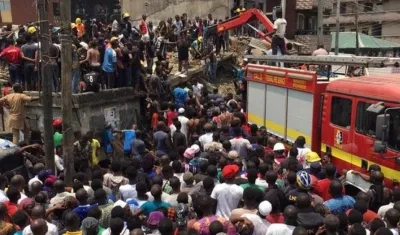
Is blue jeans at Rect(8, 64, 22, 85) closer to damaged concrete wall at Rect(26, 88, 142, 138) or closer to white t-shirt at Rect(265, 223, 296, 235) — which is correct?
damaged concrete wall at Rect(26, 88, 142, 138)

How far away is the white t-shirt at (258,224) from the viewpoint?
→ 17.4 feet

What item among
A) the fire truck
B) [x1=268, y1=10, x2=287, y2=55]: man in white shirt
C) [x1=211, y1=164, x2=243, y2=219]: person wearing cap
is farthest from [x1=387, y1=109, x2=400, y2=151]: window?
[x1=268, y1=10, x2=287, y2=55]: man in white shirt

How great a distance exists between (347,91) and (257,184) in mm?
2560

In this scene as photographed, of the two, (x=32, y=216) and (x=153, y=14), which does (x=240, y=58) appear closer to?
(x=153, y=14)

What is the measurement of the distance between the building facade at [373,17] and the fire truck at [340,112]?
111 feet

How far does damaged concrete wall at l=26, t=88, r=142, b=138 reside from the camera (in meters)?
11.9

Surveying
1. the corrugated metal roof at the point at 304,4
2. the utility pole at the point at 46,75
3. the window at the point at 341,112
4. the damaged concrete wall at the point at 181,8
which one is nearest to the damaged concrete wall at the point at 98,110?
the utility pole at the point at 46,75

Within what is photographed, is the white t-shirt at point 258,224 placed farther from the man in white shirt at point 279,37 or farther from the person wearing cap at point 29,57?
the man in white shirt at point 279,37

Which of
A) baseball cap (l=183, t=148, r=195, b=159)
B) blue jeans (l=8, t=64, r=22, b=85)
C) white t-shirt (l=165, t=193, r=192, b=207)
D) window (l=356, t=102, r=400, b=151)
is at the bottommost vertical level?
baseball cap (l=183, t=148, r=195, b=159)

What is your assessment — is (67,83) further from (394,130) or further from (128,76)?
(128,76)

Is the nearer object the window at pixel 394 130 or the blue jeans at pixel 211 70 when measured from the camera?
the window at pixel 394 130

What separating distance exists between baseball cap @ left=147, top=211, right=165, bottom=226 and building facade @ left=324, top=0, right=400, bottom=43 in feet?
130

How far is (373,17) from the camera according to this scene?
4391cm

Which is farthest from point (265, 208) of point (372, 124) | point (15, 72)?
point (15, 72)
